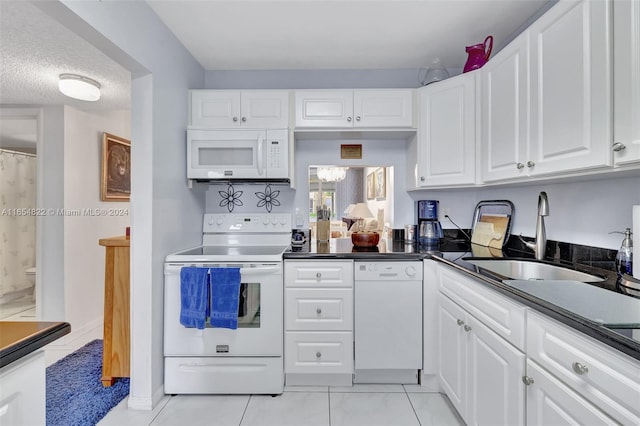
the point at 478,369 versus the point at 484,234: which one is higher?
the point at 484,234

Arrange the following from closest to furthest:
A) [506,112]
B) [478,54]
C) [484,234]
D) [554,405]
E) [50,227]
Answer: [554,405] < [506,112] < [478,54] < [484,234] < [50,227]

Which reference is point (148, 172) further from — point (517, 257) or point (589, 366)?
point (517, 257)

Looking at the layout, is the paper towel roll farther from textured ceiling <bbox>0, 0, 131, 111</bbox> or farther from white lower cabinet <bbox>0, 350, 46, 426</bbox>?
textured ceiling <bbox>0, 0, 131, 111</bbox>

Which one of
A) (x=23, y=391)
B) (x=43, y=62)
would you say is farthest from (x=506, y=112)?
(x=43, y=62)

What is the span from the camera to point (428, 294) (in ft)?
6.39

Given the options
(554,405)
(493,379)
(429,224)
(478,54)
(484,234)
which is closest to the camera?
(554,405)

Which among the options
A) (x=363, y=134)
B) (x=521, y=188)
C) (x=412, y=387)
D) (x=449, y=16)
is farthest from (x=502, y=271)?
(x=449, y=16)

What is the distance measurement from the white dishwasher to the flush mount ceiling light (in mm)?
2417

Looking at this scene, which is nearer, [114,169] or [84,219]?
[84,219]

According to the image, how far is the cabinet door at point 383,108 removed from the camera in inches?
88.4

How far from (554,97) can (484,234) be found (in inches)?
46.6

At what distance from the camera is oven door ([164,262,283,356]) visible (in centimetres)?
189

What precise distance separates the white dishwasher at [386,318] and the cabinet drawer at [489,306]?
29 centimetres

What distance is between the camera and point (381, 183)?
262cm
